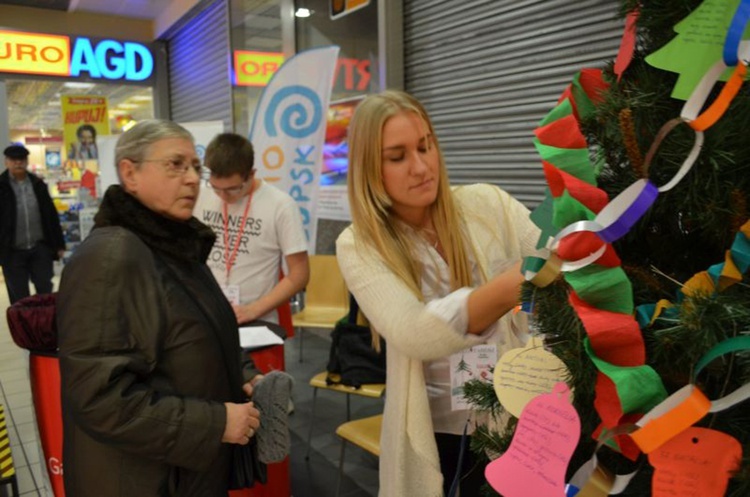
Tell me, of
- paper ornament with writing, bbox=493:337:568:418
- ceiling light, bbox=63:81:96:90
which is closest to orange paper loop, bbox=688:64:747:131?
paper ornament with writing, bbox=493:337:568:418

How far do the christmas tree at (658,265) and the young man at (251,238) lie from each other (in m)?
2.24

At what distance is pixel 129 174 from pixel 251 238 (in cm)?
130

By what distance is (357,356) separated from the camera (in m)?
3.06

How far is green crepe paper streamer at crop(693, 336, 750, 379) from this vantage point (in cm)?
47

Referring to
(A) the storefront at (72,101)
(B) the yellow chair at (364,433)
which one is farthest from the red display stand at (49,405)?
(A) the storefront at (72,101)

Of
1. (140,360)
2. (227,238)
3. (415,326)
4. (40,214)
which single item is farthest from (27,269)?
(415,326)

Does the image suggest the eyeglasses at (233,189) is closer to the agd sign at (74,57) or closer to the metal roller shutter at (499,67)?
the metal roller shutter at (499,67)

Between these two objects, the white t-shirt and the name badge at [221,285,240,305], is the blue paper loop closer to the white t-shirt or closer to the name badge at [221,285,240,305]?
the white t-shirt

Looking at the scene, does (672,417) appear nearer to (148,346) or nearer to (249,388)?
(148,346)

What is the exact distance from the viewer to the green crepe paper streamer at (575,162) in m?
0.60

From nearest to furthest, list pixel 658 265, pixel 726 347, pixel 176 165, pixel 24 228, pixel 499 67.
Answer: pixel 726 347
pixel 658 265
pixel 176 165
pixel 499 67
pixel 24 228

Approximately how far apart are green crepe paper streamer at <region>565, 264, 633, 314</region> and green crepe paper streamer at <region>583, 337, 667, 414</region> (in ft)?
0.18

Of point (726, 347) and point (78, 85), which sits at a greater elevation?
point (78, 85)

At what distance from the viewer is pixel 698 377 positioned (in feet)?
1.82
